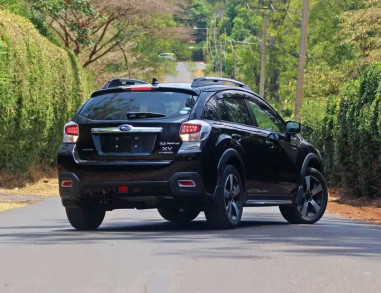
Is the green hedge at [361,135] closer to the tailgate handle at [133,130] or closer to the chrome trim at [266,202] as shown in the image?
the chrome trim at [266,202]

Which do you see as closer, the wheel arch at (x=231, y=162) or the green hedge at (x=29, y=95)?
the wheel arch at (x=231, y=162)

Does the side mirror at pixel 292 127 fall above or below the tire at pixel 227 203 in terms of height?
above

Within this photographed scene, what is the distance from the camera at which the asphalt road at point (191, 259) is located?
338 inches

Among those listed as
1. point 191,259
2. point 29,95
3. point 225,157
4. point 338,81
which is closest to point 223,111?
point 225,157

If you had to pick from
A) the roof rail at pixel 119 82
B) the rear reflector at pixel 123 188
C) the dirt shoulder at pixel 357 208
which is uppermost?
the roof rail at pixel 119 82

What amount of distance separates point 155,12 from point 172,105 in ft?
101

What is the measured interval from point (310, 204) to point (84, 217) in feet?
11.4

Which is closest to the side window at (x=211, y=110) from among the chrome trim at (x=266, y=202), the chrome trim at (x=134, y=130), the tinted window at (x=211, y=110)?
the tinted window at (x=211, y=110)

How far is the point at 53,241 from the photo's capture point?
11883mm

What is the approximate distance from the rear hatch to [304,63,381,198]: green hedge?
30.0ft

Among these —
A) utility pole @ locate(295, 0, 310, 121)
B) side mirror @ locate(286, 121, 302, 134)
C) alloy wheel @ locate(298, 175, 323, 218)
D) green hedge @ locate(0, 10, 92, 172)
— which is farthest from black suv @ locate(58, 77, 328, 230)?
utility pole @ locate(295, 0, 310, 121)

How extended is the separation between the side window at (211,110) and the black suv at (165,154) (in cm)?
1

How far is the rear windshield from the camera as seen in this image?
13016 millimetres

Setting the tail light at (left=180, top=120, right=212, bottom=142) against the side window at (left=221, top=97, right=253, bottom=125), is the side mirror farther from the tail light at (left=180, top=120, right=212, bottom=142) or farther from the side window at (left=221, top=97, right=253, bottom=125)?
the tail light at (left=180, top=120, right=212, bottom=142)
